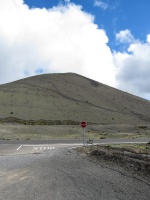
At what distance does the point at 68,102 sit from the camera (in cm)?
10481

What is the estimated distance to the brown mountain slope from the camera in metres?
91.6

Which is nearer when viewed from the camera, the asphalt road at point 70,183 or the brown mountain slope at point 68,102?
the asphalt road at point 70,183

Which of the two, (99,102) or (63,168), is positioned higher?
(99,102)

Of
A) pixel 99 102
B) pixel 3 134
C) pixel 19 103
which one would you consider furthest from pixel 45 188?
pixel 99 102

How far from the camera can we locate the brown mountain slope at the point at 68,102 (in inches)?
3607

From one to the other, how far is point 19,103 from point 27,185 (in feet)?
278

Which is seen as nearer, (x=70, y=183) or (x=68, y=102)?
(x=70, y=183)

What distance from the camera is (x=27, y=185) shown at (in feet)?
43.4

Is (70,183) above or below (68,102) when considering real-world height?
below

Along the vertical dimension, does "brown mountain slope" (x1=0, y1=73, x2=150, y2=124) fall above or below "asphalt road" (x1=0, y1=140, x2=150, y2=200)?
above

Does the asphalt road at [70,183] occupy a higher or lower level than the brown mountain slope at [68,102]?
lower

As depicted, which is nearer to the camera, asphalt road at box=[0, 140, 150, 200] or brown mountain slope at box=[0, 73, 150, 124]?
asphalt road at box=[0, 140, 150, 200]

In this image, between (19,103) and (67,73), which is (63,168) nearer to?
(19,103)

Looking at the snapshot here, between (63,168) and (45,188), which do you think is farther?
(63,168)
